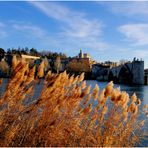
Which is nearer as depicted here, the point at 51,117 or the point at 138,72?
the point at 51,117

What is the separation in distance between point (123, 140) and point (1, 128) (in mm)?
2011

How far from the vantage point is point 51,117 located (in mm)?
5270

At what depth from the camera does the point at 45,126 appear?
5.11 meters

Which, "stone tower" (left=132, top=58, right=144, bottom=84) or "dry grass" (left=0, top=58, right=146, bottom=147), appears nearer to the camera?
"dry grass" (left=0, top=58, right=146, bottom=147)

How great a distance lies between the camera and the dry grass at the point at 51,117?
507cm

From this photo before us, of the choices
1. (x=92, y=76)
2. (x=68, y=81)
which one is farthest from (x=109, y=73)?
(x=68, y=81)

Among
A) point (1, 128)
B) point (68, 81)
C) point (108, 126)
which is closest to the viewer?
point (1, 128)

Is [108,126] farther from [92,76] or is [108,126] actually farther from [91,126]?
[92,76]

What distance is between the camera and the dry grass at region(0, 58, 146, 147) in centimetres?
507

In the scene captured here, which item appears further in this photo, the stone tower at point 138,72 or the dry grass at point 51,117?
the stone tower at point 138,72

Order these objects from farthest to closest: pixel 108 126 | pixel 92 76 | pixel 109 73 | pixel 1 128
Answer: pixel 92 76 → pixel 109 73 → pixel 108 126 → pixel 1 128

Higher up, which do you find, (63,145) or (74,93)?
(74,93)

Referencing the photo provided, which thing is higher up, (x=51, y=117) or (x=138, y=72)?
(x=51, y=117)

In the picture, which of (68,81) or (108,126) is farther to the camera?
(68,81)
